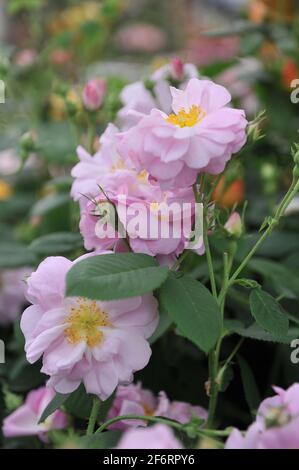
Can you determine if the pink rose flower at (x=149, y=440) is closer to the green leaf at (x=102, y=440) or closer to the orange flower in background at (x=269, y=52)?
the green leaf at (x=102, y=440)

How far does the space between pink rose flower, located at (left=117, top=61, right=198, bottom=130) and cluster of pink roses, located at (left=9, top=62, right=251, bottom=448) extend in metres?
0.22

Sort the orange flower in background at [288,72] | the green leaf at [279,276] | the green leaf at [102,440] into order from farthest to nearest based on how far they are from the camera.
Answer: the orange flower in background at [288,72] → the green leaf at [279,276] → the green leaf at [102,440]

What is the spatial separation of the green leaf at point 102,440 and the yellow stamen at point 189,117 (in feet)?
0.59

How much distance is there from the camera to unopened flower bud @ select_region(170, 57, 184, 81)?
2.24 ft

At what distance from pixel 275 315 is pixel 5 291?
21.7 inches

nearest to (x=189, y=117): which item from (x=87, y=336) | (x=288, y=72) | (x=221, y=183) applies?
(x=87, y=336)

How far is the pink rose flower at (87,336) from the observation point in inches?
17.0

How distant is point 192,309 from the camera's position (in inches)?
16.3

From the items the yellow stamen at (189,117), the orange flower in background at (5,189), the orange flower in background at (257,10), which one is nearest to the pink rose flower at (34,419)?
the yellow stamen at (189,117)

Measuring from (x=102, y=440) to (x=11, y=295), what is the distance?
0.53 metres

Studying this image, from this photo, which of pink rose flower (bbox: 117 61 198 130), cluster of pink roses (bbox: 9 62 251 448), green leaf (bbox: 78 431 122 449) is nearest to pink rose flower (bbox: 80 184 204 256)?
cluster of pink roses (bbox: 9 62 251 448)

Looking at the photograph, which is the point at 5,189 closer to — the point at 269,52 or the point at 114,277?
the point at 269,52

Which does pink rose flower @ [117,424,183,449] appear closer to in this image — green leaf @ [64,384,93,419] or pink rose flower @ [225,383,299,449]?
pink rose flower @ [225,383,299,449]
